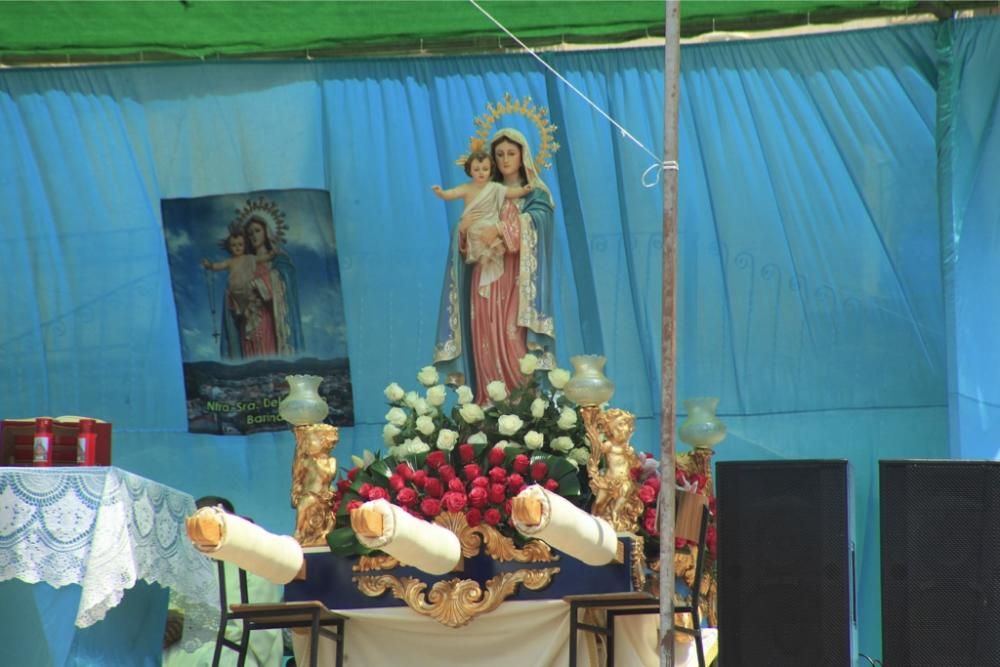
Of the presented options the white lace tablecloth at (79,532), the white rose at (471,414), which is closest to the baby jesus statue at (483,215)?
the white rose at (471,414)

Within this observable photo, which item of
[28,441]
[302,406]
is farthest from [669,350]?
[28,441]

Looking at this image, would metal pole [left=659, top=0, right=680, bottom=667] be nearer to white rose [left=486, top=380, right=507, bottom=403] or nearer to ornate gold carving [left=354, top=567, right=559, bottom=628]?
ornate gold carving [left=354, top=567, right=559, bottom=628]

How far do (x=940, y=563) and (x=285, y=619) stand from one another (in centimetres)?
224

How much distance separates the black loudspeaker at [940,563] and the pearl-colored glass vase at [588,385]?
1.37 m

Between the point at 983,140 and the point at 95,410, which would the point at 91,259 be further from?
the point at 983,140

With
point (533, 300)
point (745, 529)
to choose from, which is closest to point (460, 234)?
point (533, 300)

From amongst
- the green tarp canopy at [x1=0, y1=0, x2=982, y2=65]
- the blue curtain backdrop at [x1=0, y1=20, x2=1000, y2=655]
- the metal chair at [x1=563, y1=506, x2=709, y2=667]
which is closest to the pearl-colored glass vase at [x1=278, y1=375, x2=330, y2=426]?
the metal chair at [x1=563, y1=506, x2=709, y2=667]

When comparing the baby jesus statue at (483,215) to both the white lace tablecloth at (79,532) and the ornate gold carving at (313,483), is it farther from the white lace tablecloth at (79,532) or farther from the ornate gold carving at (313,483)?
the white lace tablecloth at (79,532)

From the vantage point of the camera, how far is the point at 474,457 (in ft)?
20.1

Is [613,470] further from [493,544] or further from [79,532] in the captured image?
[79,532]

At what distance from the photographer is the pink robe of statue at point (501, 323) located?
662 cm

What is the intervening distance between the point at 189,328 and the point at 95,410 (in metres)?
0.61

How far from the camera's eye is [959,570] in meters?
4.77

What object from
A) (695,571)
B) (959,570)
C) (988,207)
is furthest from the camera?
(988,207)
